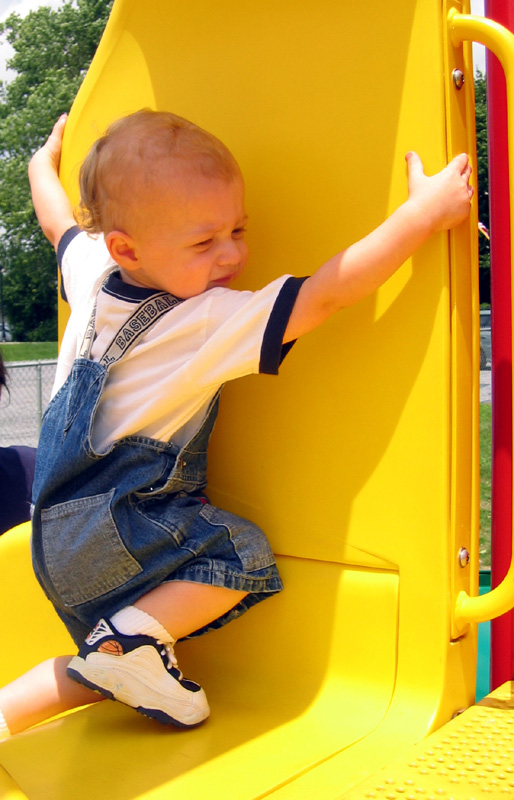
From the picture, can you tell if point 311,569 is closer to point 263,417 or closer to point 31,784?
point 263,417

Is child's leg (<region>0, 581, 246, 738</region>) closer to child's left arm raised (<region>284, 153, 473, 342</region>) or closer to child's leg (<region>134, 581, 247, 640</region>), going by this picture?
child's leg (<region>134, 581, 247, 640</region>)

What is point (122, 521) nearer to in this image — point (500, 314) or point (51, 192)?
point (500, 314)

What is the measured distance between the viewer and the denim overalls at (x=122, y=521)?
46.3 inches

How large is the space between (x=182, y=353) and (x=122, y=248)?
7.5 inches

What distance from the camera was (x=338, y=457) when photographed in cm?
125

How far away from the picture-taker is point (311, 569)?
49.9 inches

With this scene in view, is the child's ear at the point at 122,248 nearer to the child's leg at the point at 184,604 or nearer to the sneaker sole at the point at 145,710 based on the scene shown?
the child's leg at the point at 184,604

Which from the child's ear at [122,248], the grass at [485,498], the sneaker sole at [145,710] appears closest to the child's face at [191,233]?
the child's ear at [122,248]

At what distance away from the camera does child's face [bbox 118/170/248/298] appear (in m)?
1.18

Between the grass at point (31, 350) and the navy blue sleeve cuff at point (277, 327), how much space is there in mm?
15613

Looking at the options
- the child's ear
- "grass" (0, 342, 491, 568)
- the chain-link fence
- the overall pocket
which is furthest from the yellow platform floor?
the chain-link fence

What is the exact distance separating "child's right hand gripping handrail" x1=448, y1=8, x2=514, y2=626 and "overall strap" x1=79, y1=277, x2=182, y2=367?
0.52 m

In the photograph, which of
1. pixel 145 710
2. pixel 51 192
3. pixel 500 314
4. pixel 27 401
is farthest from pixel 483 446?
pixel 145 710

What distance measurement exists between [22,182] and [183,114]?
726 inches
